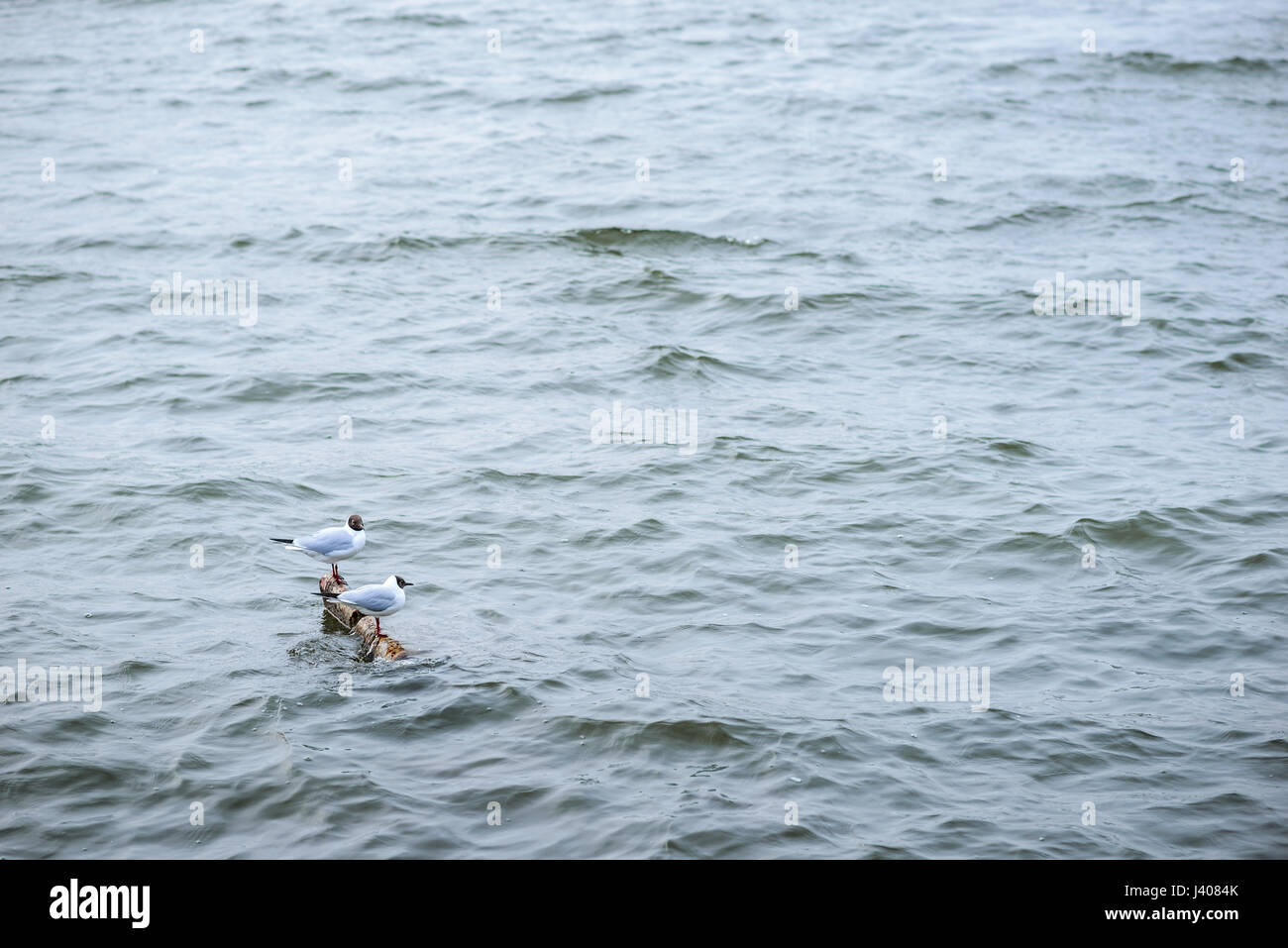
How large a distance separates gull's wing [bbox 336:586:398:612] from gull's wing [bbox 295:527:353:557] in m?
0.73

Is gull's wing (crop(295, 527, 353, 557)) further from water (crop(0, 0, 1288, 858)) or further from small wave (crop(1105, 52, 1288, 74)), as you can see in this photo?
small wave (crop(1105, 52, 1288, 74))

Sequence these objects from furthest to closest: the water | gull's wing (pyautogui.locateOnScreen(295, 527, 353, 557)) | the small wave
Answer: the small wave < gull's wing (pyautogui.locateOnScreen(295, 527, 353, 557)) < the water

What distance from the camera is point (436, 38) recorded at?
30.3 metres

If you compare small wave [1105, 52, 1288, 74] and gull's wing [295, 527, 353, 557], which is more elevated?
small wave [1105, 52, 1288, 74]

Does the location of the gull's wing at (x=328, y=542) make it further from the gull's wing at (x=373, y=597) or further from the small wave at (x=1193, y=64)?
the small wave at (x=1193, y=64)

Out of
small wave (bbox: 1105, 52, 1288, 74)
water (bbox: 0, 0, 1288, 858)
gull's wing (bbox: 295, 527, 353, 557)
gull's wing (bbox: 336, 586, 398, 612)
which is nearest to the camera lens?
water (bbox: 0, 0, 1288, 858)

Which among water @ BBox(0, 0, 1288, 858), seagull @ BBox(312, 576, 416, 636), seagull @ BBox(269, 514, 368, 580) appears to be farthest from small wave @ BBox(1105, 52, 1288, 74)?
seagull @ BBox(312, 576, 416, 636)

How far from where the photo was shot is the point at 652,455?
45.0 ft

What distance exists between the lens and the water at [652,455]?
27.6ft

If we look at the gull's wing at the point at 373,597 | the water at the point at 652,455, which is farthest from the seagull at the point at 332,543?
the gull's wing at the point at 373,597

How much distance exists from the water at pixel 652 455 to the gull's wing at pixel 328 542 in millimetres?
624

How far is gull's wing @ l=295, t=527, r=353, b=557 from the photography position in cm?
990

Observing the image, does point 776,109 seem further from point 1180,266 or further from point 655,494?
point 655,494

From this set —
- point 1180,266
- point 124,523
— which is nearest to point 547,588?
point 124,523
